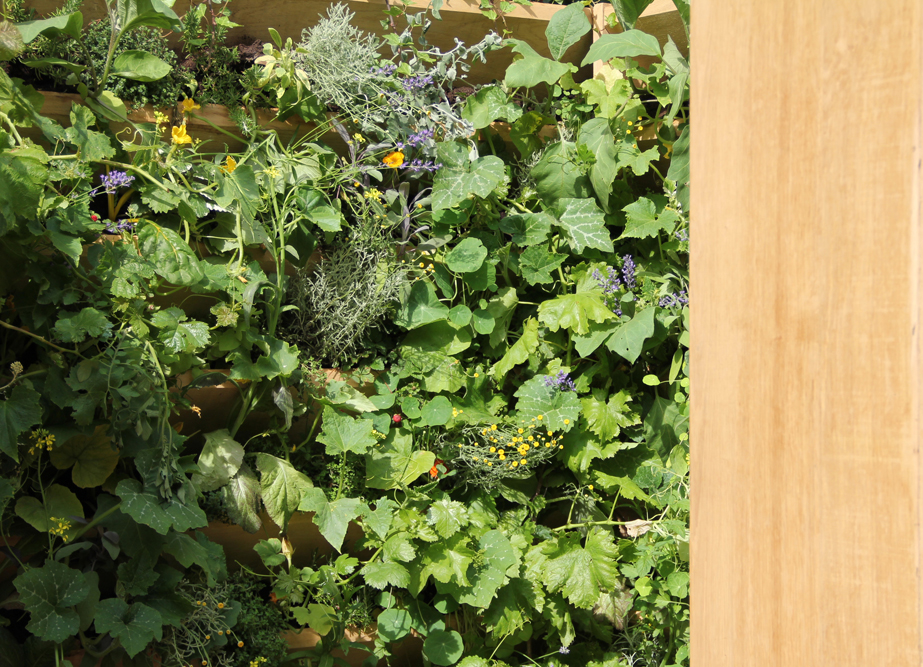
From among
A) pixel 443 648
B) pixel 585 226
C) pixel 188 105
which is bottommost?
pixel 443 648

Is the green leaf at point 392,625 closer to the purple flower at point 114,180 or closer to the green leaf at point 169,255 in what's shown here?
the green leaf at point 169,255

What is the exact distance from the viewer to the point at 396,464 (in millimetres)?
1576

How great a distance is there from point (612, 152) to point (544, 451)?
0.74 meters

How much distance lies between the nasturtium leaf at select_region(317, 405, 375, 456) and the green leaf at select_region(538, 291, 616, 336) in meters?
0.51

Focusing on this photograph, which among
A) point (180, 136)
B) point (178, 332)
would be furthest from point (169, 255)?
point (180, 136)

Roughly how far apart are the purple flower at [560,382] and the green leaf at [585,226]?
314 mm

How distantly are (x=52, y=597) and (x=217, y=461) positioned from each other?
0.36m

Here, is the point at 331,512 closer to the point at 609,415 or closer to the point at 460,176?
the point at 609,415

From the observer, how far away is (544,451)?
161 cm

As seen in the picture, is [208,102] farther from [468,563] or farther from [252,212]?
[468,563]

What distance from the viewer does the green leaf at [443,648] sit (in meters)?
1.53

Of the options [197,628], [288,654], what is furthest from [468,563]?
[197,628]

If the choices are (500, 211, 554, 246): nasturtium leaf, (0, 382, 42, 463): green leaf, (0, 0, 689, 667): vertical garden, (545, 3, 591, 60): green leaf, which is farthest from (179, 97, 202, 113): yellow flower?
(545, 3, 591, 60): green leaf

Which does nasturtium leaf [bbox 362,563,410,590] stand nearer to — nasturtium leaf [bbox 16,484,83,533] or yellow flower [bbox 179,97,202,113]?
nasturtium leaf [bbox 16,484,83,533]
